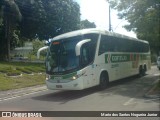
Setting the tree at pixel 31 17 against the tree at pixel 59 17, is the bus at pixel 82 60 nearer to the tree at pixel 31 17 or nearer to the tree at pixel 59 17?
the tree at pixel 31 17

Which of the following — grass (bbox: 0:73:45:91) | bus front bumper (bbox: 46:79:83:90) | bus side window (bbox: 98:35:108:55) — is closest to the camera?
bus front bumper (bbox: 46:79:83:90)

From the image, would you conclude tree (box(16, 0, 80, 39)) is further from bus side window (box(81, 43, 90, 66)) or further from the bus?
bus side window (box(81, 43, 90, 66))

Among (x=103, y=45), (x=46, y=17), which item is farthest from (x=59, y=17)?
(x=103, y=45)

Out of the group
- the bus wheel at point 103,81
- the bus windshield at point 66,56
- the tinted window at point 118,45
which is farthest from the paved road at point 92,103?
the tinted window at point 118,45

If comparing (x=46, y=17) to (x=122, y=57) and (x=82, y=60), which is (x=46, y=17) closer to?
(x=122, y=57)

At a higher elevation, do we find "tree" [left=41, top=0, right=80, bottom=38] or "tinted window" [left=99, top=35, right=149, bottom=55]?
"tree" [left=41, top=0, right=80, bottom=38]

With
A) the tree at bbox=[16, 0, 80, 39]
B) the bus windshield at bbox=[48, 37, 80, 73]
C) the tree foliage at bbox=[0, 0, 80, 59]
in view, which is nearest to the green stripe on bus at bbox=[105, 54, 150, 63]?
the bus windshield at bbox=[48, 37, 80, 73]

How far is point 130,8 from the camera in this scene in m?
22.2

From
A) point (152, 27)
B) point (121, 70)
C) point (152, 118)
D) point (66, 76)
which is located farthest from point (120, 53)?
point (152, 118)

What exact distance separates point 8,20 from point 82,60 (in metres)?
28.3

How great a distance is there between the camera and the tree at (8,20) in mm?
40513

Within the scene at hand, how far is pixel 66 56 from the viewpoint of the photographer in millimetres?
15883

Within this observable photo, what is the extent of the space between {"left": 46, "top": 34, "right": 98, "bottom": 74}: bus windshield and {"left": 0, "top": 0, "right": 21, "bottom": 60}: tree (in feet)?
83.2

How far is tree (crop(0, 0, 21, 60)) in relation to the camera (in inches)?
1595
